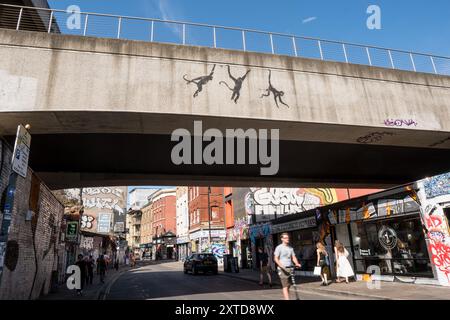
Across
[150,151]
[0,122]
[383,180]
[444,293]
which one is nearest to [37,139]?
[0,122]

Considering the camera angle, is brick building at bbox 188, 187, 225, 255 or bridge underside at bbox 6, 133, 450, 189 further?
brick building at bbox 188, 187, 225, 255

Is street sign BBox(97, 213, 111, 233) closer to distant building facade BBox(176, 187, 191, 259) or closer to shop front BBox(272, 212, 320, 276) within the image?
distant building facade BBox(176, 187, 191, 259)

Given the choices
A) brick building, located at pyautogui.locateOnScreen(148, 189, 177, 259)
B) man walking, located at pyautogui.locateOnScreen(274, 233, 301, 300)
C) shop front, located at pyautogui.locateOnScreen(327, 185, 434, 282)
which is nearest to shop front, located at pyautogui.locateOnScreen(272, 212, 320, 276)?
shop front, located at pyautogui.locateOnScreen(327, 185, 434, 282)

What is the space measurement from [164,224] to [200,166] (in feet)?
193

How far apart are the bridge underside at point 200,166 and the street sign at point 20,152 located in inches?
184

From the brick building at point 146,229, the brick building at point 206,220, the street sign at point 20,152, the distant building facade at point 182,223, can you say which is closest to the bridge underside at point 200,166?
the street sign at point 20,152

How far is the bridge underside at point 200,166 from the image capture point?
12.6 meters

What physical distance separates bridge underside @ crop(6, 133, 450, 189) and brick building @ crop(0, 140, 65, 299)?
1.44m

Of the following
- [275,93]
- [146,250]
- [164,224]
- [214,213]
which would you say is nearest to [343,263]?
[275,93]

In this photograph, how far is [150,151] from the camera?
13.4 meters

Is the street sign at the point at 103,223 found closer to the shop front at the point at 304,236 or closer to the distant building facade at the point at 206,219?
the distant building facade at the point at 206,219

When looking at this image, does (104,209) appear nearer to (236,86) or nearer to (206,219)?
(206,219)

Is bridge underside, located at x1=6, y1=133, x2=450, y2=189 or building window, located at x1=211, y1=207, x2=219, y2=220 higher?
building window, located at x1=211, y1=207, x2=219, y2=220

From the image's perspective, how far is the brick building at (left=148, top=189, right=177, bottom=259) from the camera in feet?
230
